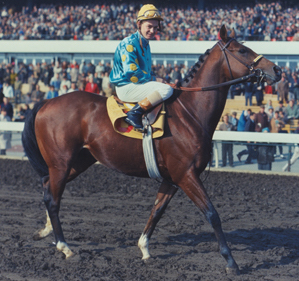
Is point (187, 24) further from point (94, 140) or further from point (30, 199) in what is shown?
point (94, 140)

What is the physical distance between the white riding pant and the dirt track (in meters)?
1.41

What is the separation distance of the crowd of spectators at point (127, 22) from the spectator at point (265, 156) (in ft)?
28.3

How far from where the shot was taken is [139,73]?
13.3 ft

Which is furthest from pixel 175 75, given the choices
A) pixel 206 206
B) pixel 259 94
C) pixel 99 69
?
pixel 206 206

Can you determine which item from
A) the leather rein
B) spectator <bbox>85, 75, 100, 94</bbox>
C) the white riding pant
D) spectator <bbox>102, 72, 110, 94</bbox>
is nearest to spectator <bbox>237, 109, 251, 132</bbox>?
spectator <bbox>85, 75, 100, 94</bbox>

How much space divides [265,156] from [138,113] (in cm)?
567

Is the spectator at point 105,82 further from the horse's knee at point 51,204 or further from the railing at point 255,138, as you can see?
the horse's knee at point 51,204

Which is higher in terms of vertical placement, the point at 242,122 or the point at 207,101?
the point at 207,101

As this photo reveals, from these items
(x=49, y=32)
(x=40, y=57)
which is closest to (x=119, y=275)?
(x=40, y=57)

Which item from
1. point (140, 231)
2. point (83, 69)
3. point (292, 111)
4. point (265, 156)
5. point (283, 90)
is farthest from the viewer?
point (83, 69)

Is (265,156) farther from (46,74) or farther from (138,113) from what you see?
(46,74)

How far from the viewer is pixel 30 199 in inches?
258

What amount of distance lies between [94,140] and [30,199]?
9.20 ft

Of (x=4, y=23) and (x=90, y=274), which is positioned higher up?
(x=4, y=23)
